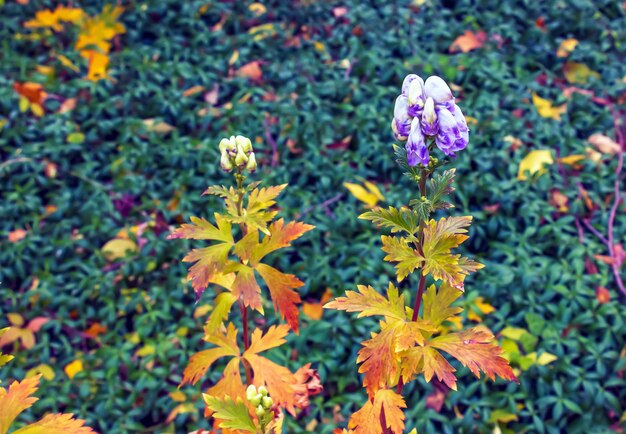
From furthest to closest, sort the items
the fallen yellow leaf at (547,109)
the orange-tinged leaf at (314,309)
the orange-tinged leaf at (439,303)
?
the fallen yellow leaf at (547,109) < the orange-tinged leaf at (314,309) < the orange-tinged leaf at (439,303)

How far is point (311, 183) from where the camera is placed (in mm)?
4301

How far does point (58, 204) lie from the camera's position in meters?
4.17

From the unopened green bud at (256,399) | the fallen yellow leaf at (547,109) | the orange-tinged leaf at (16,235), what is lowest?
the orange-tinged leaf at (16,235)

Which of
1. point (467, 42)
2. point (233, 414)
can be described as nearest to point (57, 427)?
point (233, 414)

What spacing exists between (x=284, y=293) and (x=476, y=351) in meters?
0.60

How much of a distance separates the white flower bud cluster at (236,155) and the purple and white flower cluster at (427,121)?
1.69ft

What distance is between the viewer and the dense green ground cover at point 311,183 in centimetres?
335

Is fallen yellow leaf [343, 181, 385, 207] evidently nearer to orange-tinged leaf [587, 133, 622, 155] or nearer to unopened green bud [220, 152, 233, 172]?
orange-tinged leaf [587, 133, 622, 155]

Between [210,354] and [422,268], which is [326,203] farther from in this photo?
[422,268]

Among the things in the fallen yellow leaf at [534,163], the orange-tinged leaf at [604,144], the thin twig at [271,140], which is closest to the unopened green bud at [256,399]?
the thin twig at [271,140]

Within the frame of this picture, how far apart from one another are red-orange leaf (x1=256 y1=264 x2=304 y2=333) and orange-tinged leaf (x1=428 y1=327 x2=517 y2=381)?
0.43m

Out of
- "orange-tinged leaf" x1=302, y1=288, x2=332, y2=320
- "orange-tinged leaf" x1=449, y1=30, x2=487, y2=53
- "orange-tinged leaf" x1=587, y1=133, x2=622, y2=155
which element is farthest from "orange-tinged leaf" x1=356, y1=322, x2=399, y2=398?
"orange-tinged leaf" x1=449, y1=30, x2=487, y2=53

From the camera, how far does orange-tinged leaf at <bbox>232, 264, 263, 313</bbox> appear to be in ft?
6.33

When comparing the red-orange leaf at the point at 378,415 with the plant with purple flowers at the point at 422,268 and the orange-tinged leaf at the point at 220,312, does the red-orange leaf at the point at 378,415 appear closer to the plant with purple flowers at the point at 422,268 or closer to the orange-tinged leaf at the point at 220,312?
the plant with purple flowers at the point at 422,268
